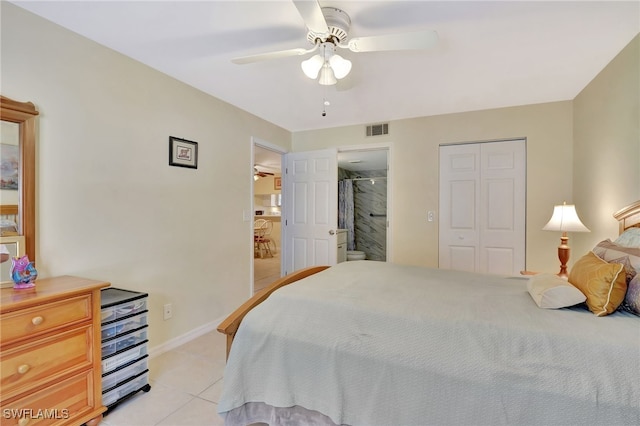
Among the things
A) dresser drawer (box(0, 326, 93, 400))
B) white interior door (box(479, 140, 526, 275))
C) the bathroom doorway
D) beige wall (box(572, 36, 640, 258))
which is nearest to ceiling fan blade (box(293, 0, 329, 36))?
dresser drawer (box(0, 326, 93, 400))

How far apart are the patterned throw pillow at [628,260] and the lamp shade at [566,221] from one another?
75 cm

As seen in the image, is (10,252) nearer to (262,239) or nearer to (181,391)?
(181,391)

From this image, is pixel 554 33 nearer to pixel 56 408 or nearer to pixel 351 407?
pixel 351 407

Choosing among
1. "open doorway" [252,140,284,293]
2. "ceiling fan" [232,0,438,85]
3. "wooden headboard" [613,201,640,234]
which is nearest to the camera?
"ceiling fan" [232,0,438,85]

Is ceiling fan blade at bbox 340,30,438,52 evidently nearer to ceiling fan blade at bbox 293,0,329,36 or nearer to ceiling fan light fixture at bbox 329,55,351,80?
ceiling fan light fixture at bbox 329,55,351,80

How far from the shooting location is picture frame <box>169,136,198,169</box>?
264 cm

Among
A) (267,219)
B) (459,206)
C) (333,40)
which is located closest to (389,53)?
(333,40)

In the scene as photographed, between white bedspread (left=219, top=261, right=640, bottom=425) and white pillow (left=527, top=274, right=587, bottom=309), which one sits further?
white pillow (left=527, top=274, right=587, bottom=309)

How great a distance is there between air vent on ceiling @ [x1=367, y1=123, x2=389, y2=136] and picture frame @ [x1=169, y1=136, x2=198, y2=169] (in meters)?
2.14

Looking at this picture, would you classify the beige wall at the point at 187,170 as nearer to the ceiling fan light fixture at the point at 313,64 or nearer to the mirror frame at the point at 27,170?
the mirror frame at the point at 27,170

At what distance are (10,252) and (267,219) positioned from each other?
24.3 feet

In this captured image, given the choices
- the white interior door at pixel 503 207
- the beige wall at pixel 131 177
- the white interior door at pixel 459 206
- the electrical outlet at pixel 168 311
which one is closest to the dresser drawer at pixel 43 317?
the beige wall at pixel 131 177

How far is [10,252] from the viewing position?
1652mm

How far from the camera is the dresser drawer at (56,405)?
1.38 metres
